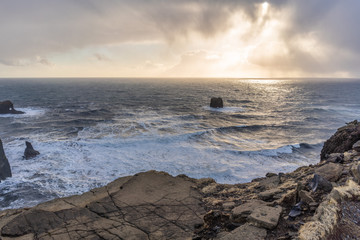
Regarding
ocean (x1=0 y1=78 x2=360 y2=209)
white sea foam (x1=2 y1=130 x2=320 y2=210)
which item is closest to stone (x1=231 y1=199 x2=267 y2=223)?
white sea foam (x1=2 y1=130 x2=320 y2=210)

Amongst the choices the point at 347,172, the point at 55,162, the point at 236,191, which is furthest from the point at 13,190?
the point at 347,172

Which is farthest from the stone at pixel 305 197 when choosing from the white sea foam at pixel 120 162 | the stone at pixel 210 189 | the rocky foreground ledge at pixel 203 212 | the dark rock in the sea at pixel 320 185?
the white sea foam at pixel 120 162

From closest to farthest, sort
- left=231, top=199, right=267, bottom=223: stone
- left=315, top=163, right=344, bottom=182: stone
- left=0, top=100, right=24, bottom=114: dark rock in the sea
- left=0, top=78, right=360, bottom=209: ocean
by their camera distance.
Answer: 1. left=231, top=199, right=267, bottom=223: stone
2. left=315, top=163, right=344, bottom=182: stone
3. left=0, top=78, right=360, bottom=209: ocean
4. left=0, top=100, right=24, bottom=114: dark rock in the sea

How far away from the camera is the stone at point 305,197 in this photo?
583 centimetres

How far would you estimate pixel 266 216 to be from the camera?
5.58 metres

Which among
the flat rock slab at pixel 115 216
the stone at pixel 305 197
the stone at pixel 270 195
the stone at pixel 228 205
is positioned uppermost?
the stone at pixel 305 197

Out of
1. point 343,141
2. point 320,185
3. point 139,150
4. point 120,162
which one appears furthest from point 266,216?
point 139,150

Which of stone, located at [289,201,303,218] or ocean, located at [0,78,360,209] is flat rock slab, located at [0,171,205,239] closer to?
stone, located at [289,201,303,218]

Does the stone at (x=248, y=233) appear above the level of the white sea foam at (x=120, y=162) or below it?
above

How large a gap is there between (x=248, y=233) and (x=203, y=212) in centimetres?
226

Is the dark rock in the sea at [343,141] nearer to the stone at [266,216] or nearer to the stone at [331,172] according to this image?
the stone at [331,172]

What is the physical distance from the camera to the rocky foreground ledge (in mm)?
5035

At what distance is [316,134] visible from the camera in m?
30.3

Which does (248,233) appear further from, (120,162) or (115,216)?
(120,162)
